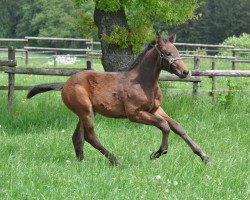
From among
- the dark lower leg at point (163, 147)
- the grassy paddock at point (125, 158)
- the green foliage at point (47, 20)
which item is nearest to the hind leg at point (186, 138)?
the grassy paddock at point (125, 158)

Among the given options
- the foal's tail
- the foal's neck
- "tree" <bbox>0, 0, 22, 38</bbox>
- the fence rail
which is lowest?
"tree" <bbox>0, 0, 22, 38</bbox>

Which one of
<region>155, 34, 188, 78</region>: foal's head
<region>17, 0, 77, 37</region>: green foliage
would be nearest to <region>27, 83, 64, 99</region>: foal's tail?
<region>155, 34, 188, 78</region>: foal's head

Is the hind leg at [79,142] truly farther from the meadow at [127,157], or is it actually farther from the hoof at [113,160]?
the hoof at [113,160]

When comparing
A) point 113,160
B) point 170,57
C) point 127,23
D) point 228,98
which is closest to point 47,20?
point 127,23

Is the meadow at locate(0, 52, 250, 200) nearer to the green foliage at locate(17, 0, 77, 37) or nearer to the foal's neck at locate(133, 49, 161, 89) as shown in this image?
the foal's neck at locate(133, 49, 161, 89)

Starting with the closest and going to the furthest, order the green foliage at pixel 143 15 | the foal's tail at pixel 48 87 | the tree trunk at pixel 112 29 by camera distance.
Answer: the foal's tail at pixel 48 87 < the green foliage at pixel 143 15 < the tree trunk at pixel 112 29

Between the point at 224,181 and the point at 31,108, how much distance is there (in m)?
6.38

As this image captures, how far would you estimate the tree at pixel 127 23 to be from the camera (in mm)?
12289

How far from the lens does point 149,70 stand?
25.6 ft

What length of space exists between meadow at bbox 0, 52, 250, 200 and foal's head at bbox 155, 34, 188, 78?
1.12 metres

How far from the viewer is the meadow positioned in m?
5.88

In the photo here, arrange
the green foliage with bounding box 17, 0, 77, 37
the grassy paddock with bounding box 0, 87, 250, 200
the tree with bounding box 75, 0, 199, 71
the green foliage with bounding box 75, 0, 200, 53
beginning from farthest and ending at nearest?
A: 1. the green foliage with bounding box 17, 0, 77, 37
2. the tree with bounding box 75, 0, 199, 71
3. the green foliage with bounding box 75, 0, 200, 53
4. the grassy paddock with bounding box 0, 87, 250, 200

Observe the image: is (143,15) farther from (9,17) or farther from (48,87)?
(9,17)

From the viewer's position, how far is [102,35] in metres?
12.6
